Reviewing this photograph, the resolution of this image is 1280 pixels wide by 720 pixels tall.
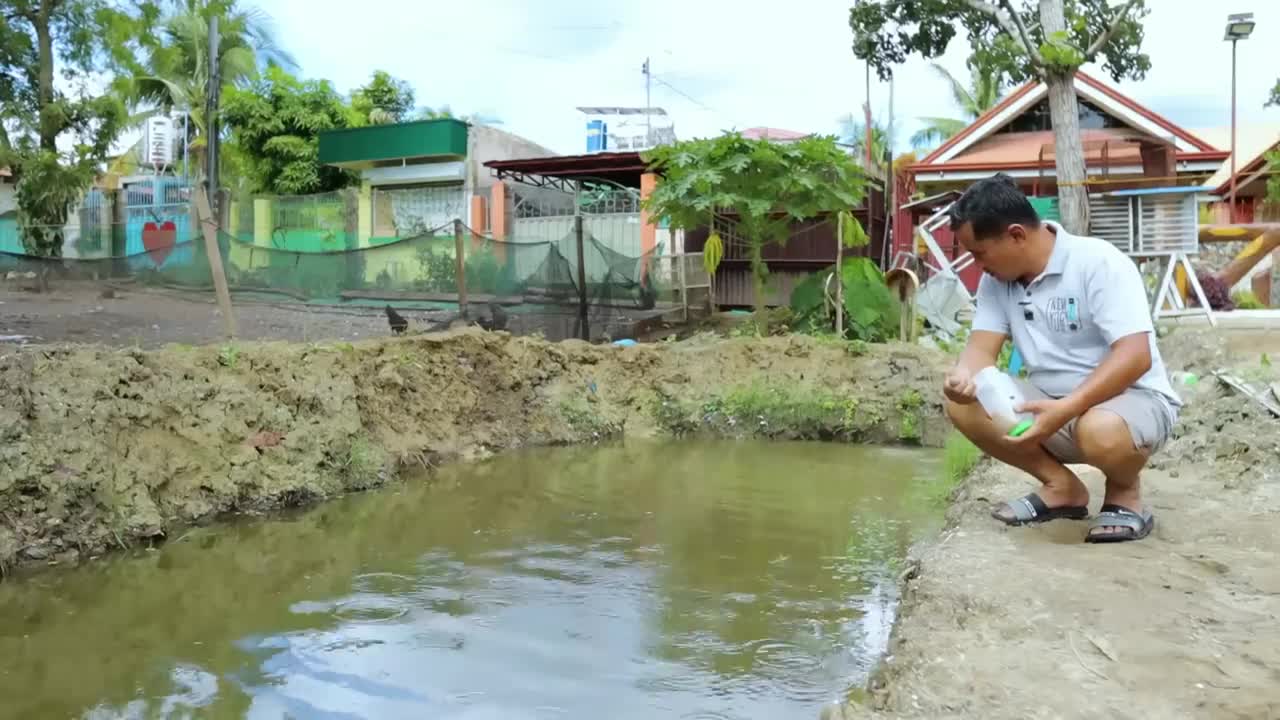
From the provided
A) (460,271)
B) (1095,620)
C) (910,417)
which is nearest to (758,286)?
(910,417)

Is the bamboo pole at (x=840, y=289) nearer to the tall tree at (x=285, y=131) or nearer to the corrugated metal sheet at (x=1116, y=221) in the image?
the corrugated metal sheet at (x=1116, y=221)

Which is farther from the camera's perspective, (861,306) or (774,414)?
(861,306)

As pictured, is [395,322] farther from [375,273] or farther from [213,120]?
[213,120]

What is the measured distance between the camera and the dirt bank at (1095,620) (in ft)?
6.84

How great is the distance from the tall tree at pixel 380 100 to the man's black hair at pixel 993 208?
78.8ft

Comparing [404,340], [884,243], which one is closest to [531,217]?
[884,243]

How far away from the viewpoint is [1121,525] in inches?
127

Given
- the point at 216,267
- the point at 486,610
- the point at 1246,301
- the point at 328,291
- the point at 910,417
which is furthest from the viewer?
the point at 1246,301

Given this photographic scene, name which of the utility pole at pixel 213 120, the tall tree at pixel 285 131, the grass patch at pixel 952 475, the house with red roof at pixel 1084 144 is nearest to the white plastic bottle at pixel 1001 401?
the grass patch at pixel 952 475

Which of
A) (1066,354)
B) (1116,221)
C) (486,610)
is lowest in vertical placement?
(486,610)

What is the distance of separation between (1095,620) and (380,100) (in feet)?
89.0

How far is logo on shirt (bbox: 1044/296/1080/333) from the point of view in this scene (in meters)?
3.20

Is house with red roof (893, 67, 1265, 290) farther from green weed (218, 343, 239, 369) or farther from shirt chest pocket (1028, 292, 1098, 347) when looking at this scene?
shirt chest pocket (1028, 292, 1098, 347)

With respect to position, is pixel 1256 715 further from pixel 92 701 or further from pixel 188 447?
pixel 188 447
